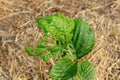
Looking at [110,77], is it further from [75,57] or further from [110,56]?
[75,57]

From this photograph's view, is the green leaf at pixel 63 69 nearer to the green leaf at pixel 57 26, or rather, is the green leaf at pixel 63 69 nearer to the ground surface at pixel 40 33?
the green leaf at pixel 57 26

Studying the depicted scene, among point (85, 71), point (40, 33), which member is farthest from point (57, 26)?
point (40, 33)

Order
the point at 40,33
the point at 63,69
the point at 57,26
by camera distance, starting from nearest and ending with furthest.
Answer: the point at 57,26
the point at 63,69
the point at 40,33

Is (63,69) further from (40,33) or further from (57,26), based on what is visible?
(40,33)

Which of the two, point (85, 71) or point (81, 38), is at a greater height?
point (81, 38)

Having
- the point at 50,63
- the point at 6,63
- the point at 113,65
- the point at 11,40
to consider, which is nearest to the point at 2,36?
the point at 11,40

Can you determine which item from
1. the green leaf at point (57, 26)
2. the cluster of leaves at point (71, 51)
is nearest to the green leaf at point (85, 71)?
the cluster of leaves at point (71, 51)
